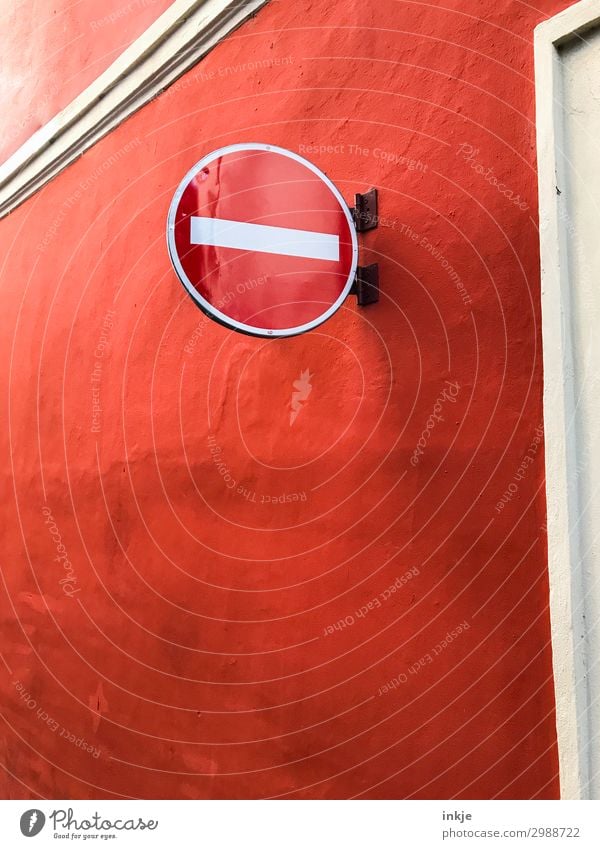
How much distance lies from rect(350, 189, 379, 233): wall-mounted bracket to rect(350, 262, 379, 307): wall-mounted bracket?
0.16 m

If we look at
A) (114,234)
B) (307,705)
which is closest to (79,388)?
(114,234)

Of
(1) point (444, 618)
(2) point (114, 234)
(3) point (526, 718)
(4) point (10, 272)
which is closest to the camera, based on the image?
(3) point (526, 718)

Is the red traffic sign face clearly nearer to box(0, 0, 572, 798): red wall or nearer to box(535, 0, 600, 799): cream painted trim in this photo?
box(0, 0, 572, 798): red wall

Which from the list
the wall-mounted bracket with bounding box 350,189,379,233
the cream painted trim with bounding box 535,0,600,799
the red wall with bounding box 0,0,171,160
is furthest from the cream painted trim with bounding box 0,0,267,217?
the cream painted trim with bounding box 535,0,600,799

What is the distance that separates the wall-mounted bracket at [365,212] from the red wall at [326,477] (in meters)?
0.05

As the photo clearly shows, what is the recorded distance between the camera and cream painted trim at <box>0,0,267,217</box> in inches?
161

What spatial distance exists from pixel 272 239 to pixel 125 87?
2.46 meters

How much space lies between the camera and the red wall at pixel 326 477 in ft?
8.77

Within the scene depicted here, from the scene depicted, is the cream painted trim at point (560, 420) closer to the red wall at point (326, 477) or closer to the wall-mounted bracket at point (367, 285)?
the red wall at point (326, 477)

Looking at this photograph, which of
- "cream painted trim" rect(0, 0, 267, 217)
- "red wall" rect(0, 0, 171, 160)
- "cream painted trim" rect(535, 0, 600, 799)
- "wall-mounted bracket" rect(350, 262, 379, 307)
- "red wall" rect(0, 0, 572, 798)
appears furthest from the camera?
"red wall" rect(0, 0, 171, 160)

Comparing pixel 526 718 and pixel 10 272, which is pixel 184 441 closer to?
pixel 526 718

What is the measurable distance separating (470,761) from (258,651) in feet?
3.35

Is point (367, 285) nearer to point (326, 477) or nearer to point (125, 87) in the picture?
point (326, 477)

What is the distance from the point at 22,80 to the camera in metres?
6.07
